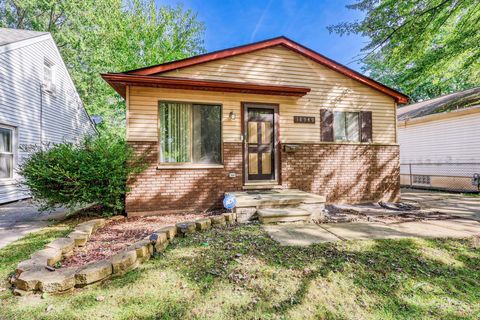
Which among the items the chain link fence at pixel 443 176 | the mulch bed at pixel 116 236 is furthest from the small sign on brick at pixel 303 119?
the chain link fence at pixel 443 176

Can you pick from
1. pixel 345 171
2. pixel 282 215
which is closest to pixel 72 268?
pixel 282 215

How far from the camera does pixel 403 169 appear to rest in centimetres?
1327

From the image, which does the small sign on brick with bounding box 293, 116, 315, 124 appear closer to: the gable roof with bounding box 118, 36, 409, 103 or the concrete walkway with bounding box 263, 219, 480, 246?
the gable roof with bounding box 118, 36, 409, 103

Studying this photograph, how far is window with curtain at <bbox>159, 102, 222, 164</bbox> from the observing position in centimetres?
584

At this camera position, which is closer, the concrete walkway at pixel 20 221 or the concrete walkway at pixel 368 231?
the concrete walkway at pixel 368 231

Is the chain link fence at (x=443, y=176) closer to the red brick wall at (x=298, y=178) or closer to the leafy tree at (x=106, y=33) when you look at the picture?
the red brick wall at (x=298, y=178)

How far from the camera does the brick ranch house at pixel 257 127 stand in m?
5.63

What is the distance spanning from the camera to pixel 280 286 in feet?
7.86

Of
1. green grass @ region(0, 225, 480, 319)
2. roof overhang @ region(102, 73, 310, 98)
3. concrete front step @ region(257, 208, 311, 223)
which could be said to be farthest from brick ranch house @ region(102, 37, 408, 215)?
green grass @ region(0, 225, 480, 319)

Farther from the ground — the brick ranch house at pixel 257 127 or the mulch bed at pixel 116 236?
the brick ranch house at pixel 257 127

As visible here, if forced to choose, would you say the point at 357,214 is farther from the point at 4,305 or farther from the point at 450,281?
the point at 4,305

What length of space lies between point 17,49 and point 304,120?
10.2 metres

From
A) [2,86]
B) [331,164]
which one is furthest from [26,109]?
[331,164]

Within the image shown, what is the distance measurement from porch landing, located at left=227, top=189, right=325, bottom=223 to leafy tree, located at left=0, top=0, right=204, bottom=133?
1530 centimetres
